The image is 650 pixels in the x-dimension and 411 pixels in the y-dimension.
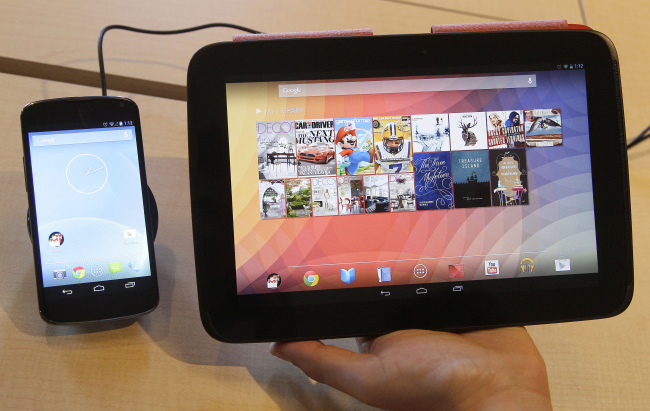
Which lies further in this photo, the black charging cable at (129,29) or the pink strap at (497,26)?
the black charging cable at (129,29)

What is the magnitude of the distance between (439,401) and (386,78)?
380mm

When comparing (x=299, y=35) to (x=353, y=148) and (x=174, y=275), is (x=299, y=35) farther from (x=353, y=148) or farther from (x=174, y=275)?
(x=174, y=275)

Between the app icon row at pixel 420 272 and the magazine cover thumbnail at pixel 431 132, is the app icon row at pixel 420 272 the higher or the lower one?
the lower one

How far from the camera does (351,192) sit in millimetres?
447

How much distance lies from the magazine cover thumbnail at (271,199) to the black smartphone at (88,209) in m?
0.16

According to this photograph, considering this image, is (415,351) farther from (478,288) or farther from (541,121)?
(541,121)

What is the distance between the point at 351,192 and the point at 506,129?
20 cm

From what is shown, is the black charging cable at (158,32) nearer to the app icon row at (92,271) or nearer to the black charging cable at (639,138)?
the black charging cable at (639,138)

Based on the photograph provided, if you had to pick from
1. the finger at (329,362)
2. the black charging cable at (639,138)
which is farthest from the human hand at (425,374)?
the black charging cable at (639,138)

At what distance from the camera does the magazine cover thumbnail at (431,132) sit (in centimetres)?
45

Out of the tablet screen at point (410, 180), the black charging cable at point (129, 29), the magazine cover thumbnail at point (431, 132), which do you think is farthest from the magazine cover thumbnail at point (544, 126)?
the black charging cable at point (129, 29)

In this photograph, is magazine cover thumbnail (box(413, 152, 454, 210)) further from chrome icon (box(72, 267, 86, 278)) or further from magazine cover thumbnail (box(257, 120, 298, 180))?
chrome icon (box(72, 267, 86, 278))

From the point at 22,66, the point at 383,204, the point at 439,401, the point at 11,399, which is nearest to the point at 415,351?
the point at 439,401

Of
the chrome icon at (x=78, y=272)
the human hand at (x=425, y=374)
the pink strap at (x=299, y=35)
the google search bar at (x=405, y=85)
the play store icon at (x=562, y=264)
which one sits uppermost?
the pink strap at (x=299, y=35)
